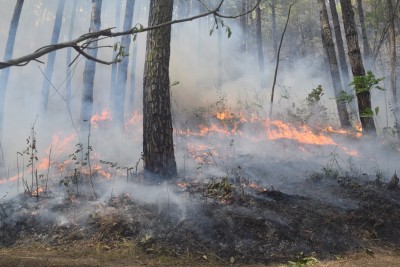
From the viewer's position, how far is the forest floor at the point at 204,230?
358 centimetres

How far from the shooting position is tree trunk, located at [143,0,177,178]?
575 centimetres

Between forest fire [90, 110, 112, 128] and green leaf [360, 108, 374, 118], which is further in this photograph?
forest fire [90, 110, 112, 128]

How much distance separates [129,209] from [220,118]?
29.3ft

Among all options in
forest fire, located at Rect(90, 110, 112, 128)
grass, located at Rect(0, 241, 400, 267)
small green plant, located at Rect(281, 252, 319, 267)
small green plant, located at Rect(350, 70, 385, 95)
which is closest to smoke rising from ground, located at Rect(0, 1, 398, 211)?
forest fire, located at Rect(90, 110, 112, 128)

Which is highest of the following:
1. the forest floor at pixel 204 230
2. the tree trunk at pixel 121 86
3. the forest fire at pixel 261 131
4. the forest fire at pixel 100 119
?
the tree trunk at pixel 121 86

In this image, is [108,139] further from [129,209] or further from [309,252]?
[309,252]

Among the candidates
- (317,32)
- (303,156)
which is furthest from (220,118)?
(317,32)

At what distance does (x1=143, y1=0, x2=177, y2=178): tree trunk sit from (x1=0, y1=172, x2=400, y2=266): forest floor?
82cm

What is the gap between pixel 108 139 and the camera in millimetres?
11086

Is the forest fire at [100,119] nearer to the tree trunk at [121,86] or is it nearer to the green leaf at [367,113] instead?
the tree trunk at [121,86]

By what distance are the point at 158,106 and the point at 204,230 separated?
105 inches

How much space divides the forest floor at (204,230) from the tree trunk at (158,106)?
82cm

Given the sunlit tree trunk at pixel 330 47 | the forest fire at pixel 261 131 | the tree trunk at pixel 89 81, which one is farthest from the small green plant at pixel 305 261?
the tree trunk at pixel 89 81

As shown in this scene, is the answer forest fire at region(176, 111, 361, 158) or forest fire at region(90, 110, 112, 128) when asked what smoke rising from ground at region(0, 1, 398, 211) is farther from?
forest fire at region(90, 110, 112, 128)
